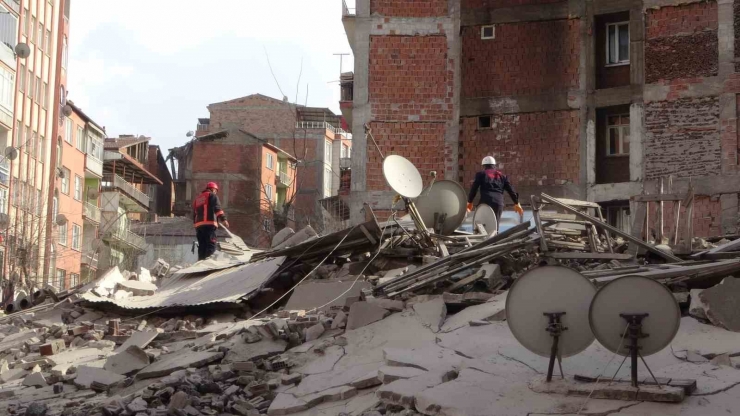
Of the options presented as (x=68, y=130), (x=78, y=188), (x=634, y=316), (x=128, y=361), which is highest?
(x=68, y=130)

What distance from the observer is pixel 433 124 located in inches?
1057

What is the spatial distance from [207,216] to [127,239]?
39858 millimetres

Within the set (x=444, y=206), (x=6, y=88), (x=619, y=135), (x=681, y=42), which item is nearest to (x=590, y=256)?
(x=444, y=206)

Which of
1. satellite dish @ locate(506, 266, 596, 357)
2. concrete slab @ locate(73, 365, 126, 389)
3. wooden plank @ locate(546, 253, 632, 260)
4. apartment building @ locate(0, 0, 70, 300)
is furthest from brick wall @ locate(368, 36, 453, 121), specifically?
satellite dish @ locate(506, 266, 596, 357)

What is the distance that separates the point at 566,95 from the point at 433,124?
3.53m

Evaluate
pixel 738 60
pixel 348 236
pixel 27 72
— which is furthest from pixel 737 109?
pixel 27 72

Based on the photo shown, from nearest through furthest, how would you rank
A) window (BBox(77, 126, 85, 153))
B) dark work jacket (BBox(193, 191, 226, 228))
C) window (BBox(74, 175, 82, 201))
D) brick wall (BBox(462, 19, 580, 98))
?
dark work jacket (BBox(193, 191, 226, 228))
brick wall (BBox(462, 19, 580, 98))
window (BBox(74, 175, 82, 201))
window (BBox(77, 126, 85, 153))

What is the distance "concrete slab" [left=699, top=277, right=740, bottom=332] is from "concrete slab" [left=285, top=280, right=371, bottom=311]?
472cm

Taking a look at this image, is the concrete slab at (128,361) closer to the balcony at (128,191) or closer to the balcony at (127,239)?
the balcony at (127,239)

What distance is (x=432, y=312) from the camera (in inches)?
453

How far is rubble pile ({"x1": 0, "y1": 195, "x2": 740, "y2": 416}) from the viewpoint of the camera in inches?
357

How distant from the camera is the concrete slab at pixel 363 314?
11.6 meters

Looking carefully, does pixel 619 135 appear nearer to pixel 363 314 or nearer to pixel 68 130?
pixel 363 314

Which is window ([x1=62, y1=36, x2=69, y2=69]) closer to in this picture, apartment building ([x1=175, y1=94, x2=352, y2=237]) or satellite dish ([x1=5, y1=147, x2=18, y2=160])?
satellite dish ([x1=5, y1=147, x2=18, y2=160])
